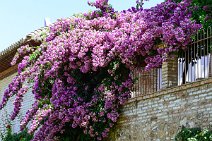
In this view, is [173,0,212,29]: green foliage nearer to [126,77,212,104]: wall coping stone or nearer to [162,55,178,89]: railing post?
[162,55,178,89]: railing post

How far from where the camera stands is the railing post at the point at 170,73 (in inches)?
536

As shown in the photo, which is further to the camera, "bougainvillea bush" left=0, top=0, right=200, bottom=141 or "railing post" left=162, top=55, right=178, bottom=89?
"bougainvillea bush" left=0, top=0, right=200, bottom=141

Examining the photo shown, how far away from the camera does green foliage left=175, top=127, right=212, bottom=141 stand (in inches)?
446

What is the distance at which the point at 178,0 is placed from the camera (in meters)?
15.9

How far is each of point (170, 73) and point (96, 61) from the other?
192 cm

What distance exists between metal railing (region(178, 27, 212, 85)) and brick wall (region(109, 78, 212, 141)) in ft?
1.52

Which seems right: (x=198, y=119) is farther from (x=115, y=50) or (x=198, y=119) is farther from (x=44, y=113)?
(x=44, y=113)

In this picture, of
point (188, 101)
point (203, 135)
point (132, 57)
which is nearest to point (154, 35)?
point (132, 57)

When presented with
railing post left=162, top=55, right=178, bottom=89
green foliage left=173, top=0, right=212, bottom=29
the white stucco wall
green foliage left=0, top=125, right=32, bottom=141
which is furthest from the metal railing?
the white stucco wall

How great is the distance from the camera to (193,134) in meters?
11.7

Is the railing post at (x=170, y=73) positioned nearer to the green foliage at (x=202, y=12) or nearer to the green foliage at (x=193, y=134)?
the green foliage at (x=202, y=12)

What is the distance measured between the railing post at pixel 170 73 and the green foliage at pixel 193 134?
5.47 ft

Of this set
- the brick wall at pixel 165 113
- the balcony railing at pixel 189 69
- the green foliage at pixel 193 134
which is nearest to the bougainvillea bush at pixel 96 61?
the balcony railing at pixel 189 69

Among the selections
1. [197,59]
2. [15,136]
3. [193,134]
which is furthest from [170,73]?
[15,136]
